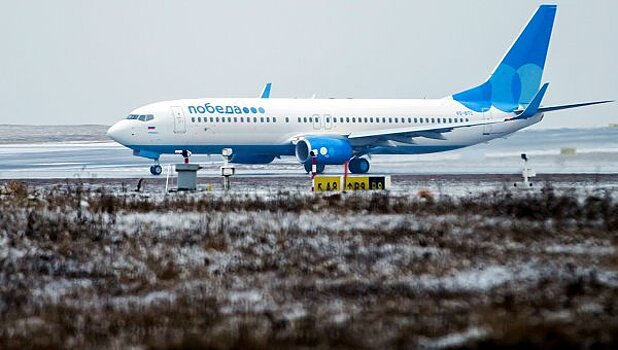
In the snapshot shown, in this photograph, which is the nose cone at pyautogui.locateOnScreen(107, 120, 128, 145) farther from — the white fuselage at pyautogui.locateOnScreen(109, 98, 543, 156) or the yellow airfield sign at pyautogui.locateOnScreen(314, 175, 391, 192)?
the yellow airfield sign at pyautogui.locateOnScreen(314, 175, 391, 192)

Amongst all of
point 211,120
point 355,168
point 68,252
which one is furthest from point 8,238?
point 355,168

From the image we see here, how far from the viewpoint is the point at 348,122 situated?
5391 cm

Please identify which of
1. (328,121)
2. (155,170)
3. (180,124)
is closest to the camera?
(180,124)

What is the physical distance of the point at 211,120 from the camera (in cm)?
4950

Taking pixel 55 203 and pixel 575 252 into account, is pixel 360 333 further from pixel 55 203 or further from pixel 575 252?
pixel 55 203

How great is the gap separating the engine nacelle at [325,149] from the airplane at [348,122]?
0.04 metres

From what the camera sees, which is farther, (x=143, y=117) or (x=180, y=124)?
(x=143, y=117)

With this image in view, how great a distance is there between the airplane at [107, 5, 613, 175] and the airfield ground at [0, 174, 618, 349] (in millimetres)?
23383

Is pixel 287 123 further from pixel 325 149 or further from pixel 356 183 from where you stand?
pixel 356 183

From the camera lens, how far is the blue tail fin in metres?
58.0

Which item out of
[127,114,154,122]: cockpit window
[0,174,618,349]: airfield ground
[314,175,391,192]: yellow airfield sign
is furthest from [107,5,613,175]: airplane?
[0,174,618,349]: airfield ground

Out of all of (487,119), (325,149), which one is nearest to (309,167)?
(325,149)

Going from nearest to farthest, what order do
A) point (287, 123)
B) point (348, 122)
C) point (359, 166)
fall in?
point (287, 123)
point (359, 166)
point (348, 122)

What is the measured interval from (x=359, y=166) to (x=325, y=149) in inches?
127
